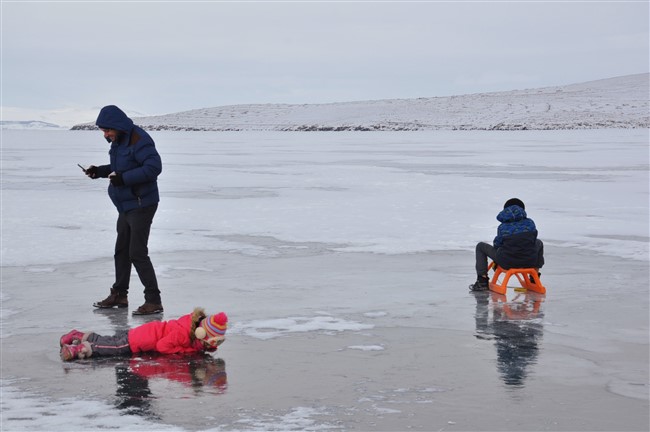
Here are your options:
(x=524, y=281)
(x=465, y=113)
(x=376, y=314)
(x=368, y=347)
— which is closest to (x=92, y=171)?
(x=376, y=314)

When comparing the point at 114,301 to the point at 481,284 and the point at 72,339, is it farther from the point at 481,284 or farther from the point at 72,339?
the point at 481,284

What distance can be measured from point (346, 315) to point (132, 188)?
81.4 inches

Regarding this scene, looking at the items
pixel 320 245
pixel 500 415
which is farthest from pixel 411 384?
pixel 320 245

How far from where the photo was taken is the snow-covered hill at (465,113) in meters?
84.9

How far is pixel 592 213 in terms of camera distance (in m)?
15.4

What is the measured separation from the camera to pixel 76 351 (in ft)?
21.0

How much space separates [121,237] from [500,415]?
14.0 ft

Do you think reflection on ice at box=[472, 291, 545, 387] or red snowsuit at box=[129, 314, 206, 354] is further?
red snowsuit at box=[129, 314, 206, 354]

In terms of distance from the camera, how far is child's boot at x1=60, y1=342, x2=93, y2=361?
639cm

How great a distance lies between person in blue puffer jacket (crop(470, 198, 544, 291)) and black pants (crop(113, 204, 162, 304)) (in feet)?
9.60

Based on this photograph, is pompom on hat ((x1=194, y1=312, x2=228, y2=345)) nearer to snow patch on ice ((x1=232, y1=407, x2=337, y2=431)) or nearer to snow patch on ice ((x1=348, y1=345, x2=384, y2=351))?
snow patch on ice ((x1=348, y1=345, x2=384, y2=351))

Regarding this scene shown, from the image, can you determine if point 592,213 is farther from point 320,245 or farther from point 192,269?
point 192,269

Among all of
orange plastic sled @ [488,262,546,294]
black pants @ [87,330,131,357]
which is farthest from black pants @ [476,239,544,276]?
black pants @ [87,330,131,357]

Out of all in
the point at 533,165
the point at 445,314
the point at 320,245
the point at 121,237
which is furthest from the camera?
the point at 533,165
